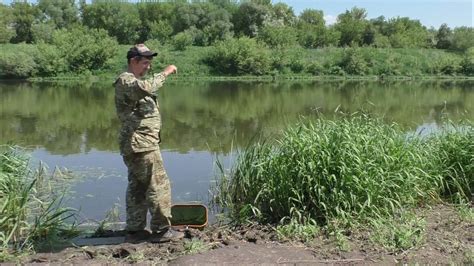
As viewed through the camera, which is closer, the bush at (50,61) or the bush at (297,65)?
the bush at (50,61)

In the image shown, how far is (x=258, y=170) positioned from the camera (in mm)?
5773

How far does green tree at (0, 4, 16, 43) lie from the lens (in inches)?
2066

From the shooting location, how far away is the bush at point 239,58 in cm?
4875

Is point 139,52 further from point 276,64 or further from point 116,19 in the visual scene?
point 116,19

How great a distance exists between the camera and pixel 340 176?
16.8 ft

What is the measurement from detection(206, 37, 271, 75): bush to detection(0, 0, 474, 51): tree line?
701 centimetres

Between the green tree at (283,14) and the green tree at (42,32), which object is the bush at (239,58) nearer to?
the green tree at (42,32)

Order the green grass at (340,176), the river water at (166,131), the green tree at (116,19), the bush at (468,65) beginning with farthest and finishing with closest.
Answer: the green tree at (116,19)
the bush at (468,65)
the river water at (166,131)
the green grass at (340,176)

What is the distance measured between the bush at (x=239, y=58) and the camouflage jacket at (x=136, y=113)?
44.3 metres

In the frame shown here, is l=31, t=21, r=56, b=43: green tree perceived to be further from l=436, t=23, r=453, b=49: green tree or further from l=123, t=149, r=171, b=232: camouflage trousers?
l=123, t=149, r=171, b=232: camouflage trousers

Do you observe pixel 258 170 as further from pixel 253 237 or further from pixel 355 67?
pixel 355 67

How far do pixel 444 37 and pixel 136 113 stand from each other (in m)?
66.8

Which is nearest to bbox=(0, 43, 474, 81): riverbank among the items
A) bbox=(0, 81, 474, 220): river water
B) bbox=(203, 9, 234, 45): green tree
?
bbox=(203, 9, 234, 45): green tree

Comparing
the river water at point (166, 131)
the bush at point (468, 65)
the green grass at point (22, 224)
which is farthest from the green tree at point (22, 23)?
the green grass at point (22, 224)
